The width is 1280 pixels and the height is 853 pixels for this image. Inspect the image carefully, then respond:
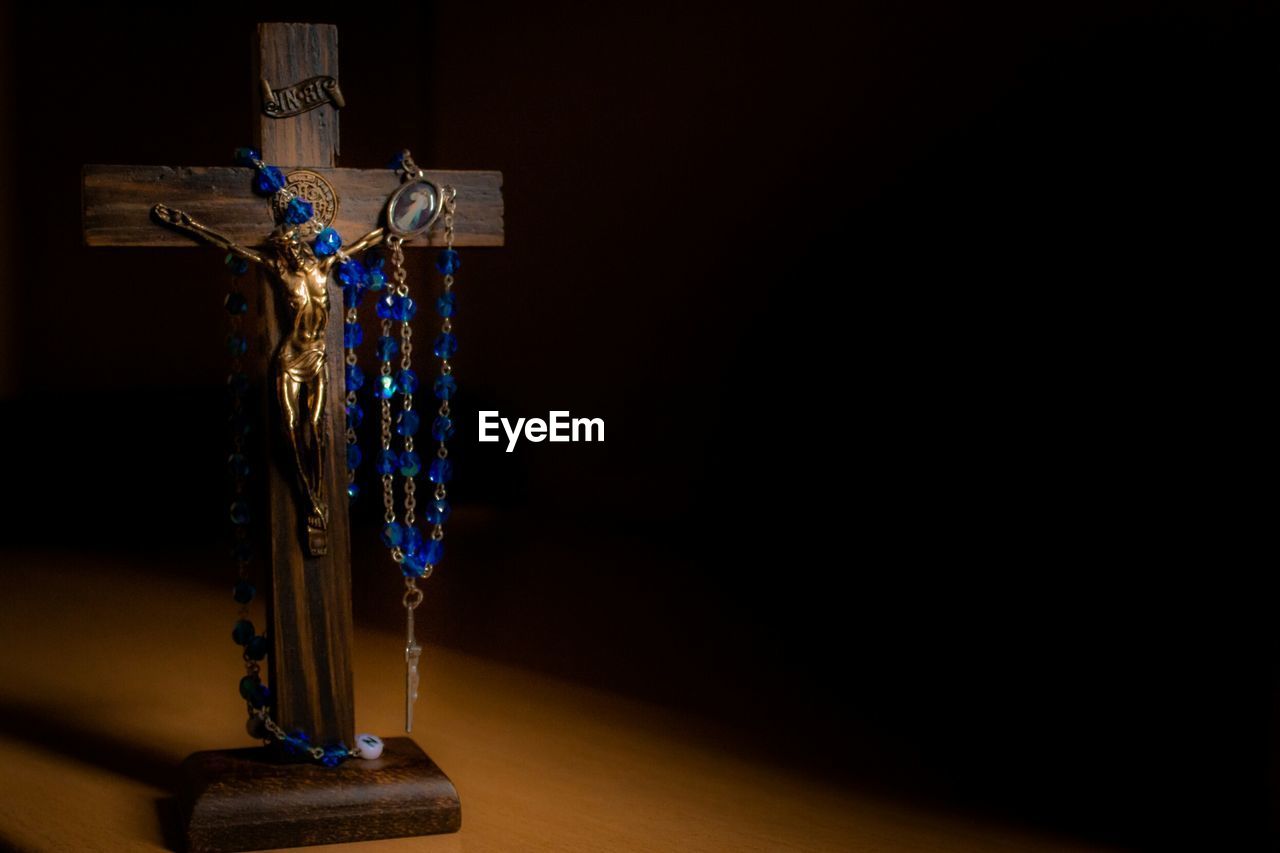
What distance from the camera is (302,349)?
6.98ft

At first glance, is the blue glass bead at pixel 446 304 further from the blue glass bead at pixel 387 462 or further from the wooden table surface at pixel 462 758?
the wooden table surface at pixel 462 758

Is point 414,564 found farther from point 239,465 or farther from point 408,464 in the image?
point 239,465

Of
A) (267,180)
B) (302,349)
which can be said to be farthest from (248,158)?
(302,349)

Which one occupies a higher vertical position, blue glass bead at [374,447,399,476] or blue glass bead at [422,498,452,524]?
blue glass bead at [374,447,399,476]

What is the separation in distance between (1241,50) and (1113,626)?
1.24 m

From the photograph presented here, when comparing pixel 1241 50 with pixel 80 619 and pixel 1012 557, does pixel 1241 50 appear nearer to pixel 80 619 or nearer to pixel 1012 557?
pixel 1012 557

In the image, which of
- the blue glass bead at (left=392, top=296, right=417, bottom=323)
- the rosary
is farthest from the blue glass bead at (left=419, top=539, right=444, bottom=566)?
the blue glass bead at (left=392, top=296, right=417, bottom=323)

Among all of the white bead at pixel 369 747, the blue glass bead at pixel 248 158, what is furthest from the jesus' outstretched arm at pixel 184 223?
the white bead at pixel 369 747

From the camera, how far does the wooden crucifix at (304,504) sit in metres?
2.09

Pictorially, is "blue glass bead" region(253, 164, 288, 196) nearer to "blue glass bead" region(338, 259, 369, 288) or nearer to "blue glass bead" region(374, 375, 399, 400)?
"blue glass bead" region(338, 259, 369, 288)

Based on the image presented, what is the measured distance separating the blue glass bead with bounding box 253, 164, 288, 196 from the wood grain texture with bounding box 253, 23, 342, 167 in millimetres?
34

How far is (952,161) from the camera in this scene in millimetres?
3895

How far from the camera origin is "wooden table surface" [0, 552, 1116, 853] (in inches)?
85.4

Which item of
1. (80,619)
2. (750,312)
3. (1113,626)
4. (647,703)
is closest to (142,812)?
(647,703)
